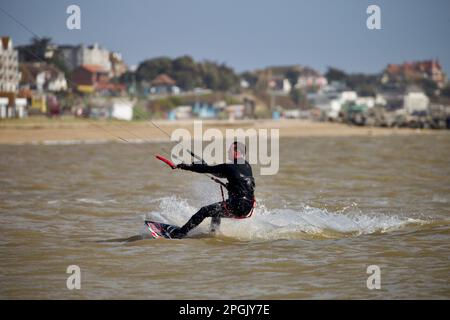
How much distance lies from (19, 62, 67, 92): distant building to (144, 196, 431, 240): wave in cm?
6441

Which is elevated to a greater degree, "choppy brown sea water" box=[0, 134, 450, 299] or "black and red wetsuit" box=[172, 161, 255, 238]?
"black and red wetsuit" box=[172, 161, 255, 238]

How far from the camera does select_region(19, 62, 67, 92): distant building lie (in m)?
79.7

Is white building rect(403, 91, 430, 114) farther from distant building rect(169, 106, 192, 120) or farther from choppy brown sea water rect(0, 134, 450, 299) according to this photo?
choppy brown sea water rect(0, 134, 450, 299)

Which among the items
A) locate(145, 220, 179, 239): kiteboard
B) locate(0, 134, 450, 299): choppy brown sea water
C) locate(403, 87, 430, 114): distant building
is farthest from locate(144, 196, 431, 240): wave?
locate(403, 87, 430, 114): distant building

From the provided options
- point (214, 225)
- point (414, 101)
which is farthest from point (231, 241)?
point (414, 101)

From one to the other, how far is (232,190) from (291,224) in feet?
5.72

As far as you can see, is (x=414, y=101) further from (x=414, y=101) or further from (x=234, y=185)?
(x=234, y=185)

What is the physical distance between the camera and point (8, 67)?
70.2 meters

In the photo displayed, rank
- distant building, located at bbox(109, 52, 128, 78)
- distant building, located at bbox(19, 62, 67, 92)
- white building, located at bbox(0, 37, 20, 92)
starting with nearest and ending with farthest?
white building, located at bbox(0, 37, 20, 92) → distant building, located at bbox(19, 62, 67, 92) → distant building, located at bbox(109, 52, 128, 78)

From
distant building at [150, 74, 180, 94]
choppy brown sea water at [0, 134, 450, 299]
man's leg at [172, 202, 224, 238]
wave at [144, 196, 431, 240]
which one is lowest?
choppy brown sea water at [0, 134, 450, 299]

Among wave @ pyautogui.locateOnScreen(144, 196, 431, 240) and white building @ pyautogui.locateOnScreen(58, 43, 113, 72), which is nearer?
wave @ pyautogui.locateOnScreen(144, 196, 431, 240)

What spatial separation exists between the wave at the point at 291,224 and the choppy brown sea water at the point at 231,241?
19 millimetres

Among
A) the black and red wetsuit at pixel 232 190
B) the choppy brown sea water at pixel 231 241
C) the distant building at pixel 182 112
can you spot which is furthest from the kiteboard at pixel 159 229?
the distant building at pixel 182 112
